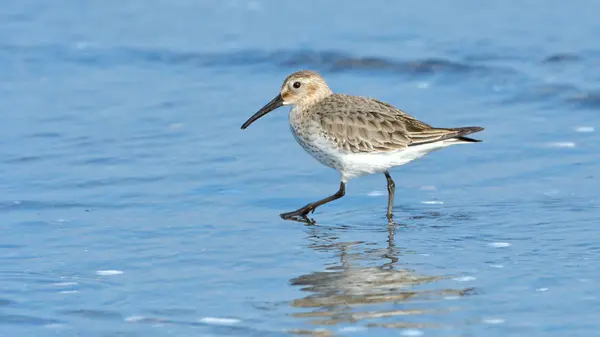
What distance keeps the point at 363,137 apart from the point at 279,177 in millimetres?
1396

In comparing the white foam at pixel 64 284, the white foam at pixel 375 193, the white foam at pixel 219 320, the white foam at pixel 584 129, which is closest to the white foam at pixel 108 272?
the white foam at pixel 64 284

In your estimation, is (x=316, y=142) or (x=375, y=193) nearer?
(x=316, y=142)

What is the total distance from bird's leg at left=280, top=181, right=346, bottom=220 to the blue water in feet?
0.44

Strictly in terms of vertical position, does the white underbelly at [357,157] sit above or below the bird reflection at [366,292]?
above

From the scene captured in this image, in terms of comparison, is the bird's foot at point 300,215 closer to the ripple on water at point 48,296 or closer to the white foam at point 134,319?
the ripple on water at point 48,296

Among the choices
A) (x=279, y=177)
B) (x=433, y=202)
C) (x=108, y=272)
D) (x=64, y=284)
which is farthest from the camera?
(x=279, y=177)

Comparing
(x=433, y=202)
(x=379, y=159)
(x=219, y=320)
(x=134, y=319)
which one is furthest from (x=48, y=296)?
(x=433, y=202)

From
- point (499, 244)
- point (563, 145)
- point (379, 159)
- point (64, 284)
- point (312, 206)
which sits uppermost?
point (379, 159)

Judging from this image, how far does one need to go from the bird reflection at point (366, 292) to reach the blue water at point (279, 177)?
20 mm

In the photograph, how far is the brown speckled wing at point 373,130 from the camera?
9195 millimetres

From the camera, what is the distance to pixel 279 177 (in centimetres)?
1044

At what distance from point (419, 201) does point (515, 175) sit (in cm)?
105

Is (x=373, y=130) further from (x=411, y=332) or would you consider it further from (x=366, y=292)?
(x=411, y=332)

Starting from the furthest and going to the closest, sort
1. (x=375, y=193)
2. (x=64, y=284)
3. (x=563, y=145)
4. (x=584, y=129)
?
1. (x=584, y=129)
2. (x=563, y=145)
3. (x=375, y=193)
4. (x=64, y=284)
